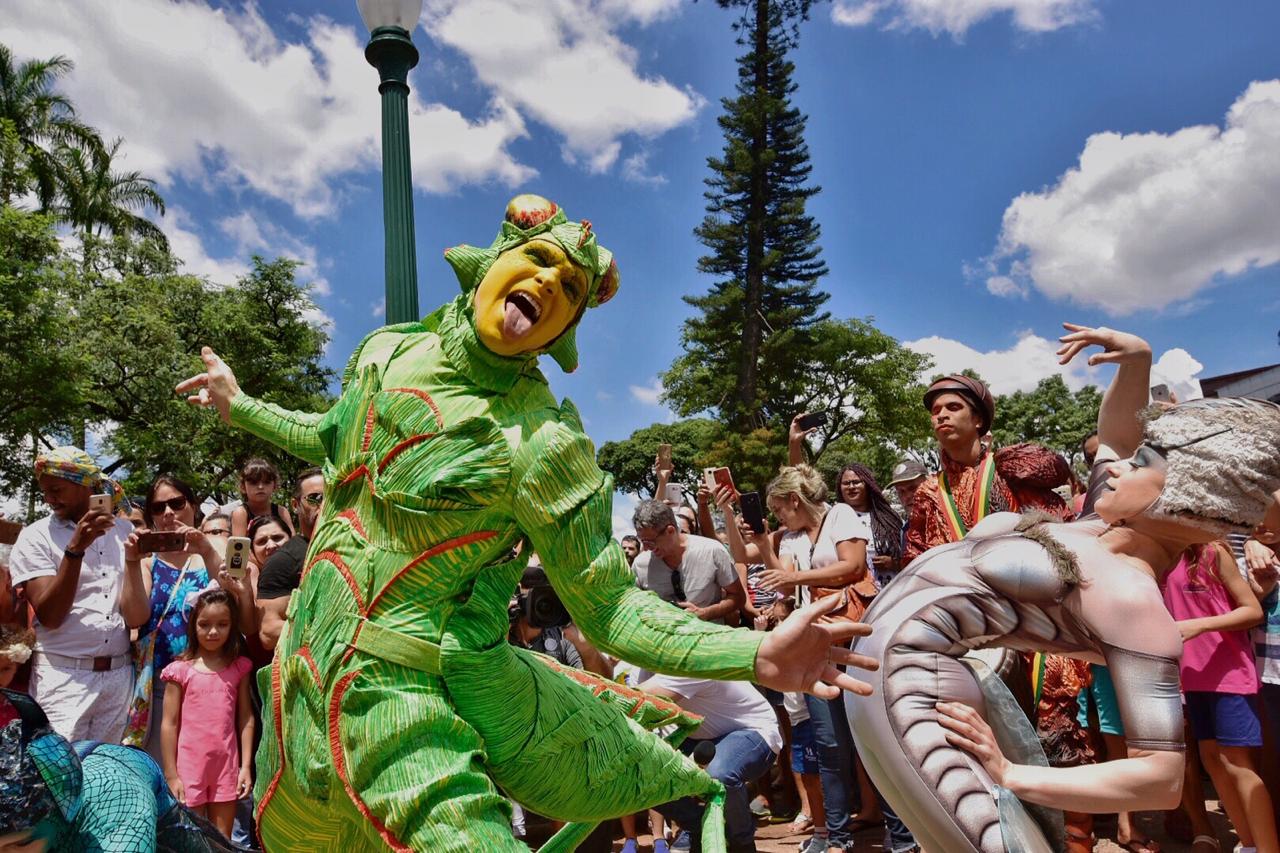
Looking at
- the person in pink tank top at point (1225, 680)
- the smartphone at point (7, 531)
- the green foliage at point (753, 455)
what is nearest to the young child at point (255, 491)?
the smartphone at point (7, 531)

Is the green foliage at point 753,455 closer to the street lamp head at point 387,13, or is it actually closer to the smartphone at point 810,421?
the smartphone at point 810,421

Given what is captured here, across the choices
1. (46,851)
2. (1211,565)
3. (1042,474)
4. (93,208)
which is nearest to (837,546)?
(1042,474)

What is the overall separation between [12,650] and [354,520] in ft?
8.74

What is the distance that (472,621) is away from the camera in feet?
5.49

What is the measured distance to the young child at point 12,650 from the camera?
11.3ft

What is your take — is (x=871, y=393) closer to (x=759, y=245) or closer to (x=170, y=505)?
(x=759, y=245)

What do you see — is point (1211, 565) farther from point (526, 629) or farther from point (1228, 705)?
point (526, 629)

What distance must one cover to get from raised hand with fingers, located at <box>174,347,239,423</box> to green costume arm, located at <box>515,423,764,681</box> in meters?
1.00

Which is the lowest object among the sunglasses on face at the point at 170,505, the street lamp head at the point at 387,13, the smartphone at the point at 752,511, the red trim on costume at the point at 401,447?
the red trim on costume at the point at 401,447

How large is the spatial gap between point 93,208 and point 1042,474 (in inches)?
1161

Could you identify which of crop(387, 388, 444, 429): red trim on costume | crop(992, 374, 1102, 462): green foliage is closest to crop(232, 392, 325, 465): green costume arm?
crop(387, 388, 444, 429): red trim on costume

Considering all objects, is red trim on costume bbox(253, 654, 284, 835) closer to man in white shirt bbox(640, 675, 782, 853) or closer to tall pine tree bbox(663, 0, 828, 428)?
man in white shirt bbox(640, 675, 782, 853)

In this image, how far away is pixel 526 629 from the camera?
4.43 metres

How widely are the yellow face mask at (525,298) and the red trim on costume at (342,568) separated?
0.52 meters
